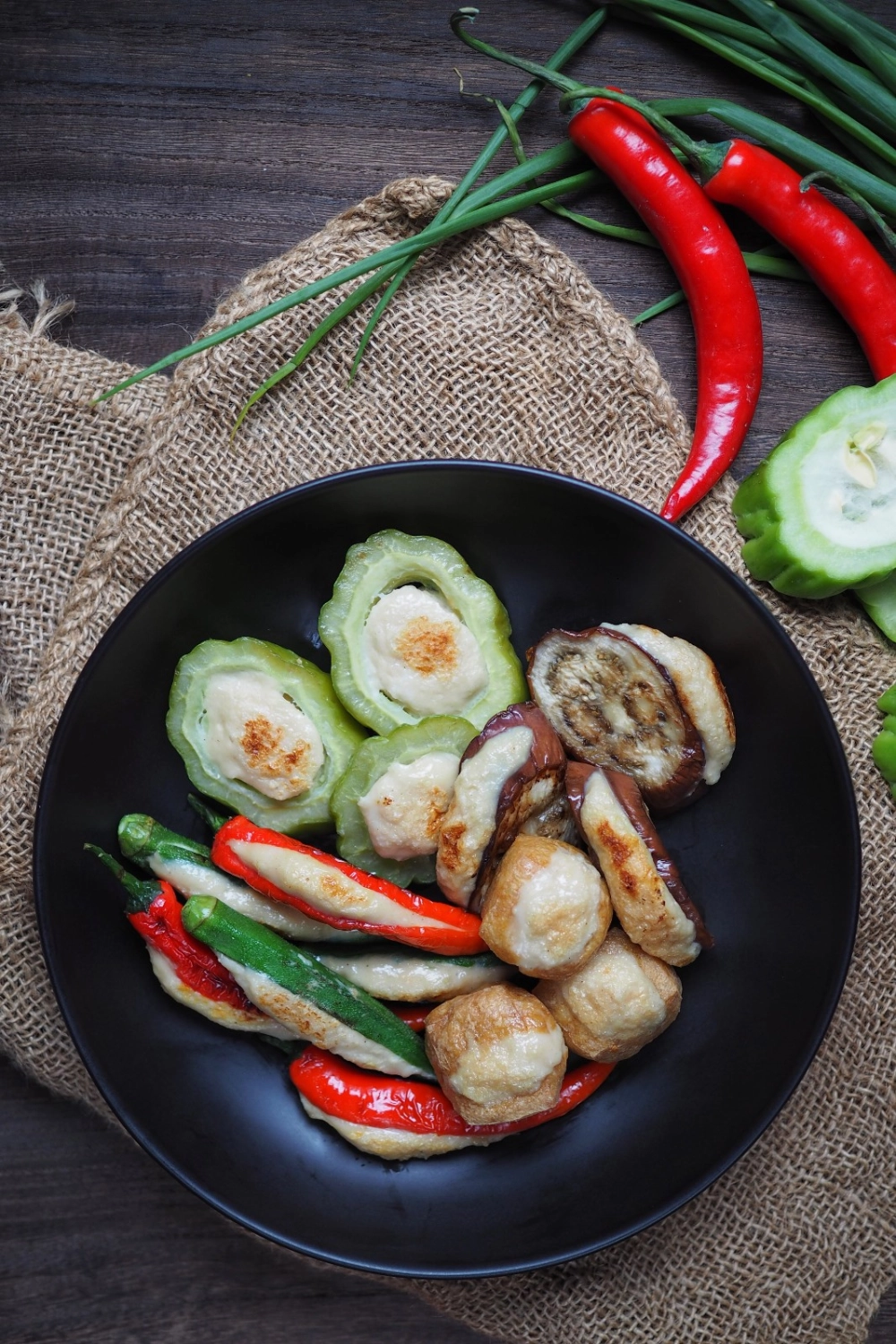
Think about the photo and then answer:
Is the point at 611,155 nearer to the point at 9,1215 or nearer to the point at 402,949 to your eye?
the point at 402,949

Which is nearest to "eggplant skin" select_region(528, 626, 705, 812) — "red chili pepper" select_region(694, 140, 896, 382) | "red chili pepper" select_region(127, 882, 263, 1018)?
"red chili pepper" select_region(127, 882, 263, 1018)

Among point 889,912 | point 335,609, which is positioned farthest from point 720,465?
point 889,912

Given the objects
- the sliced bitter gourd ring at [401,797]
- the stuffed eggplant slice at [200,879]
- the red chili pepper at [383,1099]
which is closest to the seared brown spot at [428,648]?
the sliced bitter gourd ring at [401,797]

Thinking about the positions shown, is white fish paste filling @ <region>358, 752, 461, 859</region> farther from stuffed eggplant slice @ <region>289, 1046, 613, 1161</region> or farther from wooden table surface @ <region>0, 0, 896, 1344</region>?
wooden table surface @ <region>0, 0, 896, 1344</region>

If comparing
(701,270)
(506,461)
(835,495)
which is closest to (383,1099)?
(506,461)

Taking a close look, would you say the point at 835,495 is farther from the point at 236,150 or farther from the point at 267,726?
the point at 236,150
